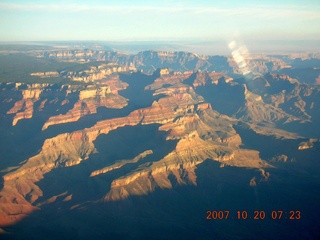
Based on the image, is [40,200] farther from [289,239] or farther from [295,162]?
[295,162]

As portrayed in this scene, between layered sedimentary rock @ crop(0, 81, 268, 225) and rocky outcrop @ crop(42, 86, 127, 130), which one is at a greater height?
rocky outcrop @ crop(42, 86, 127, 130)

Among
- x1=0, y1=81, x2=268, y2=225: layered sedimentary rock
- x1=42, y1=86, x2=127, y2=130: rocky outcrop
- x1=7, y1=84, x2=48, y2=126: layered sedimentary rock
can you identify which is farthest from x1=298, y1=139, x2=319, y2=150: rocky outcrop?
x1=7, y1=84, x2=48, y2=126: layered sedimentary rock

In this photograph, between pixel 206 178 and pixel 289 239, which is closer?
pixel 289 239

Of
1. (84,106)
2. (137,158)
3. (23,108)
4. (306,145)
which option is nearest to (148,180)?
(137,158)

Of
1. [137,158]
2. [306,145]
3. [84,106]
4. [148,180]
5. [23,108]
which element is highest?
[84,106]

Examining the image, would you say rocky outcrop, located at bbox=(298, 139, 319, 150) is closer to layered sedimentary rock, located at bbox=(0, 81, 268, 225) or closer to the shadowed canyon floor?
the shadowed canyon floor

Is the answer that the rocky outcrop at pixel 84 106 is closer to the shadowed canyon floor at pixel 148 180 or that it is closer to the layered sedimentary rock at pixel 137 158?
the shadowed canyon floor at pixel 148 180

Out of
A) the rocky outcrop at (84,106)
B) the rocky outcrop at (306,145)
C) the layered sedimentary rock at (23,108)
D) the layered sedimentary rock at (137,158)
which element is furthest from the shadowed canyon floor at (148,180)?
the layered sedimentary rock at (23,108)

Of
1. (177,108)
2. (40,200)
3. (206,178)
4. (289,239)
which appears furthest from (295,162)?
(40,200)

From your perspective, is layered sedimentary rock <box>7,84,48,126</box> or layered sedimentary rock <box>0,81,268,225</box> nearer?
layered sedimentary rock <box>0,81,268,225</box>

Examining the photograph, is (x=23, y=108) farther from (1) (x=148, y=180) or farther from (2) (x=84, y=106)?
(1) (x=148, y=180)

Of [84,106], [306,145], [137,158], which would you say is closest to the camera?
[137,158]
